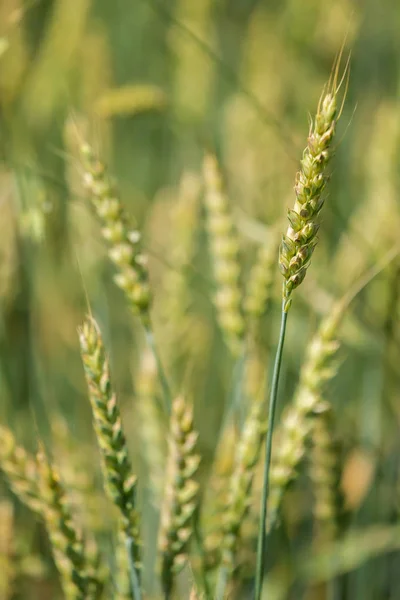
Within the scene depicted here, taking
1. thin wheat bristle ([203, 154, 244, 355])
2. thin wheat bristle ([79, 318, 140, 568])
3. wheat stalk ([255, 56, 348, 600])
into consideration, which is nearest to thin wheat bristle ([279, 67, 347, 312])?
wheat stalk ([255, 56, 348, 600])

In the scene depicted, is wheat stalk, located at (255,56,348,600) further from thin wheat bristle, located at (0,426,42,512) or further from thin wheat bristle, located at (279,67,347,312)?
thin wheat bristle, located at (0,426,42,512)

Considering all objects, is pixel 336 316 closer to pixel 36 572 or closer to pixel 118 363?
pixel 36 572

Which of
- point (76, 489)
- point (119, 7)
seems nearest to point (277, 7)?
point (119, 7)

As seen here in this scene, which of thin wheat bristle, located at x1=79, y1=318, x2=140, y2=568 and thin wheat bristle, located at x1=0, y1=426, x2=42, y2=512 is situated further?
thin wheat bristle, located at x1=0, y1=426, x2=42, y2=512

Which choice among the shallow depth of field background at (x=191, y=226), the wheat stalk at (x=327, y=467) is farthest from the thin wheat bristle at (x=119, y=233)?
the wheat stalk at (x=327, y=467)

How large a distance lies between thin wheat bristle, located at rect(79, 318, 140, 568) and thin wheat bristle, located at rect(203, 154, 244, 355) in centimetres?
19

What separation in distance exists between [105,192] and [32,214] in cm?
18

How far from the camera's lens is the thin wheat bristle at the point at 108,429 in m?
0.46

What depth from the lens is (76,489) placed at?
70 centimetres

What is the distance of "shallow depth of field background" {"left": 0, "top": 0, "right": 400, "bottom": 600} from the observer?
81 cm

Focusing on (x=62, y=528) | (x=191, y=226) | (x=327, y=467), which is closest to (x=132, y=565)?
(x=62, y=528)

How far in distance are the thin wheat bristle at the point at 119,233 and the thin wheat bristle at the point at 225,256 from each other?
96 mm

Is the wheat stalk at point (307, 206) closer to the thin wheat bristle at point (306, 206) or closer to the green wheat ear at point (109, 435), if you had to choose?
the thin wheat bristle at point (306, 206)

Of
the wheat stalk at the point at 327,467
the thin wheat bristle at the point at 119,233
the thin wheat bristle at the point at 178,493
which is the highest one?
the thin wheat bristle at the point at 119,233
